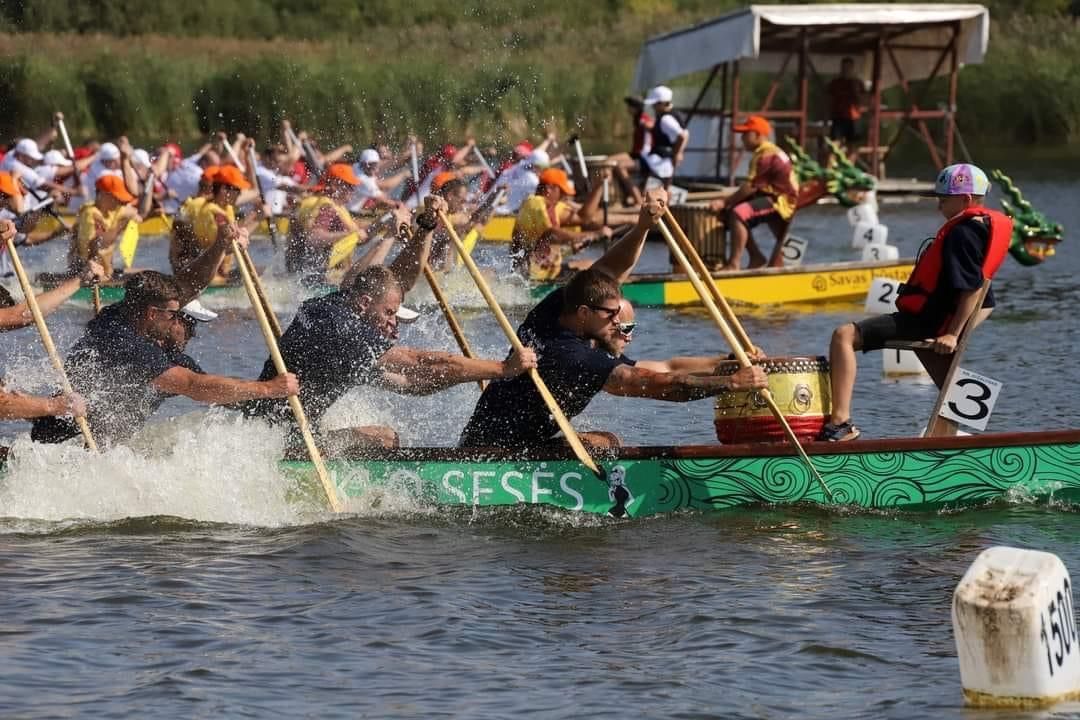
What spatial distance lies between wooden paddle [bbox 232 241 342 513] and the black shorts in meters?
3.15

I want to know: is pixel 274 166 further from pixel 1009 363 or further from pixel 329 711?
pixel 329 711

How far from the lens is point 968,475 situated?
966cm

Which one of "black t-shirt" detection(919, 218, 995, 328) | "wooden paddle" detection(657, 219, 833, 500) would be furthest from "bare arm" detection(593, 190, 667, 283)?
"black t-shirt" detection(919, 218, 995, 328)

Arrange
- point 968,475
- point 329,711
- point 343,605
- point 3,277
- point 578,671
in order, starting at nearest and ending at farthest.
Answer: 1. point 329,711
2. point 578,671
3. point 343,605
4. point 968,475
5. point 3,277

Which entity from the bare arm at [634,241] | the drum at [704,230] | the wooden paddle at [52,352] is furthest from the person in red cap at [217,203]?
the bare arm at [634,241]

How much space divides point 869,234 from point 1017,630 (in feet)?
49.5

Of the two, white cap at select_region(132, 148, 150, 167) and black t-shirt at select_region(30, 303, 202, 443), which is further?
white cap at select_region(132, 148, 150, 167)

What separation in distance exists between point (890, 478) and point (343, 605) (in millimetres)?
3207

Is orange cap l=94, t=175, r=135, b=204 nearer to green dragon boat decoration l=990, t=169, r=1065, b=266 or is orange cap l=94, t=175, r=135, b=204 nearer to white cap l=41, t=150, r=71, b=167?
white cap l=41, t=150, r=71, b=167

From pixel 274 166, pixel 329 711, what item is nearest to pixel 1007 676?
pixel 329 711

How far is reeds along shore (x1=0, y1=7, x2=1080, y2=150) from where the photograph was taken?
32.0m

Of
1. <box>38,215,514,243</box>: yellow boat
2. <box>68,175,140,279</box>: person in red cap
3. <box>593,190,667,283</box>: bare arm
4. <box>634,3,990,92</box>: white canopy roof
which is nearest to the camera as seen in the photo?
<box>593,190,667,283</box>: bare arm

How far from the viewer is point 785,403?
31.9ft

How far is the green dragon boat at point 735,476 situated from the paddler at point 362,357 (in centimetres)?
33
